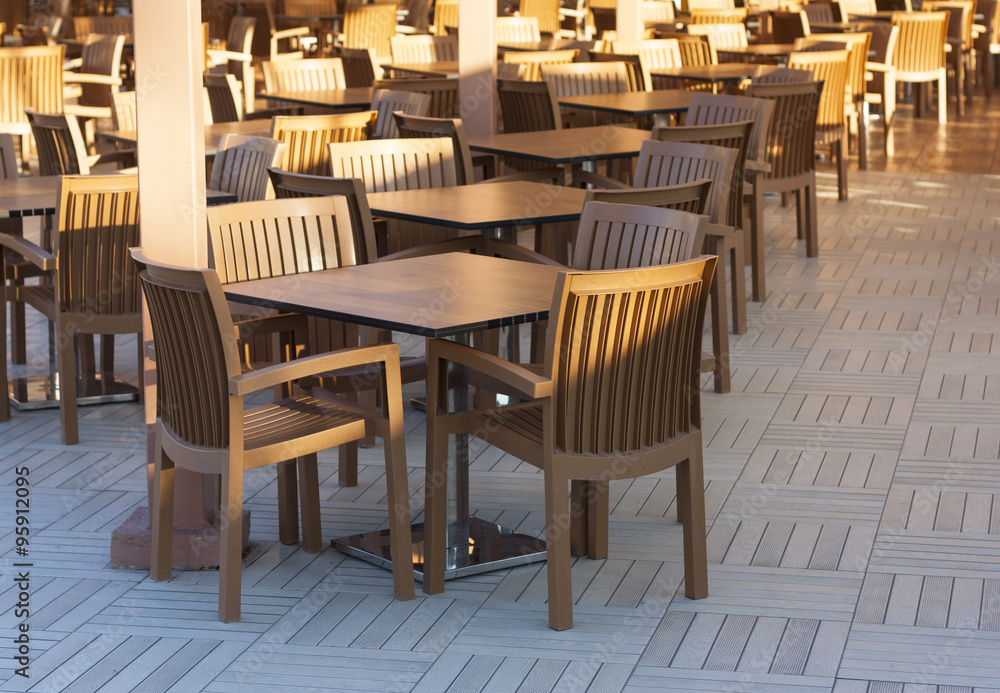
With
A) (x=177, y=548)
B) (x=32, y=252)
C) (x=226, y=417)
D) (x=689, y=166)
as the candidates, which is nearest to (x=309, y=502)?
(x=177, y=548)

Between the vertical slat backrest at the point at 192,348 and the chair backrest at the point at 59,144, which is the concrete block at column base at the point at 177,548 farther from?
the chair backrest at the point at 59,144

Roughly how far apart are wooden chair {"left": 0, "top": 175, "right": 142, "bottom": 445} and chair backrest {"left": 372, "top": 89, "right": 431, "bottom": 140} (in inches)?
85.3

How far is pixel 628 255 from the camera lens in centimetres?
387

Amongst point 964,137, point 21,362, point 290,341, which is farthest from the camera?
point 964,137

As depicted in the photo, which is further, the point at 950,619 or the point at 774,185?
the point at 774,185

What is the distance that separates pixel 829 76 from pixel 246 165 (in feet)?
14.8

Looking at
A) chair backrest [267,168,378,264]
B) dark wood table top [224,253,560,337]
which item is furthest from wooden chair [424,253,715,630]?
chair backrest [267,168,378,264]

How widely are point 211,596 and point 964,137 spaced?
1038cm

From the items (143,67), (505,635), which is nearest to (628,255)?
(505,635)

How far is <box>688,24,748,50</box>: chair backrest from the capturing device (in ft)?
37.1

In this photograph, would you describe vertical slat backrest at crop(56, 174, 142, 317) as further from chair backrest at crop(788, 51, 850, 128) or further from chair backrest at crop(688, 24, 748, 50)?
chair backrest at crop(688, 24, 748, 50)

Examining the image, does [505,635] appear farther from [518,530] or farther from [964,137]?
[964,137]

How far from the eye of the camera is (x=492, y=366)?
324 cm

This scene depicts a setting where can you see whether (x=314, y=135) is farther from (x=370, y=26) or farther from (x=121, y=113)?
(x=370, y=26)
